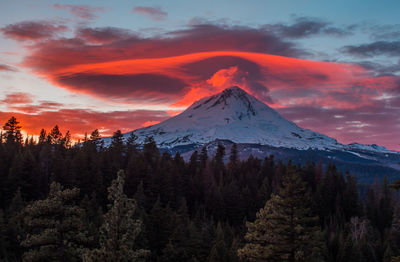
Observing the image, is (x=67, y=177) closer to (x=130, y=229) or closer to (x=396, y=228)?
(x=130, y=229)

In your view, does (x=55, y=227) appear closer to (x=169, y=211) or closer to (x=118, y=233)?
(x=118, y=233)

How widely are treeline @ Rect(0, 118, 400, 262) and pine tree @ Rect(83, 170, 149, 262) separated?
0.05m

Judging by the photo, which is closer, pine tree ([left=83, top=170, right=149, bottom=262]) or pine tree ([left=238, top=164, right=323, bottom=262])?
pine tree ([left=83, top=170, right=149, bottom=262])

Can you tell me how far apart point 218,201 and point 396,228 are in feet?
128

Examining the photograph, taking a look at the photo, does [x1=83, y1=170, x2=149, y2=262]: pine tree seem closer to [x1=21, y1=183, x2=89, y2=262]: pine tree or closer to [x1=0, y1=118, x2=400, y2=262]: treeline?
[x1=0, y1=118, x2=400, y2=262]: treeline

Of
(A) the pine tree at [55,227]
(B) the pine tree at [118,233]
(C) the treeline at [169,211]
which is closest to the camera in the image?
(B) the pine tree at [118,233]

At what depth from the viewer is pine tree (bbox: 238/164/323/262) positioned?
22.5 m

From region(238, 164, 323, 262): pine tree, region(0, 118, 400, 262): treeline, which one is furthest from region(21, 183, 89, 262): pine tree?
region(238, 164, 323, 262): pine tree

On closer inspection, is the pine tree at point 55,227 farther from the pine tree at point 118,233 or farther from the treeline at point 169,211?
the pine tree at point 118,233

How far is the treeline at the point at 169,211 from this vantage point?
844 inches

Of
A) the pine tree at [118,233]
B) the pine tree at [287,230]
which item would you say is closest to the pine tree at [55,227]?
the pine tree at [118,233]

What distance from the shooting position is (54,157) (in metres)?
76.8

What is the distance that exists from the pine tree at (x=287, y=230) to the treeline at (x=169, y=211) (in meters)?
0.06

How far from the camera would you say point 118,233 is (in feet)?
62.2
